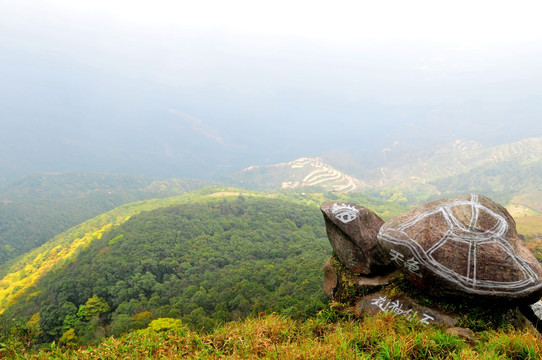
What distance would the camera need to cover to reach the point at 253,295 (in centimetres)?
2875

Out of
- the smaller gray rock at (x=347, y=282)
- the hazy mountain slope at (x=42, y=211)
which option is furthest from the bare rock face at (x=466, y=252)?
the hazy mountain slope at (x=42, y=211)

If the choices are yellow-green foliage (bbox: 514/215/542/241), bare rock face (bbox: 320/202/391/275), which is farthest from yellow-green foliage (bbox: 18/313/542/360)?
yellow-green foliage (bbox: 514/215/542/241)

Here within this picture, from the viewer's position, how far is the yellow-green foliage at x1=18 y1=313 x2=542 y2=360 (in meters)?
5.91

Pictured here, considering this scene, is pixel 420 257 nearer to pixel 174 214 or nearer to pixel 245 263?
pixel 245 263

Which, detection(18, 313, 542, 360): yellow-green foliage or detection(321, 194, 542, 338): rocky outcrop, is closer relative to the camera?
detection(18, 313, 542, 360): yellow-green foliage

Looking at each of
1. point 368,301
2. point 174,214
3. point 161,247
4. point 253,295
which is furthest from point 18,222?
point 368,301

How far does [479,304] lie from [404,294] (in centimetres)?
236

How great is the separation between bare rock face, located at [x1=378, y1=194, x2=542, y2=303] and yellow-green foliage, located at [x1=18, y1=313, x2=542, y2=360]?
1.75 m

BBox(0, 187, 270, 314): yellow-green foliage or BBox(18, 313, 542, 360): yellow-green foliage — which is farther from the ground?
BBox(18, 313, 542, 360): yellow-green foliage

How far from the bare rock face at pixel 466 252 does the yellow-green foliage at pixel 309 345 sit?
1.75 meters

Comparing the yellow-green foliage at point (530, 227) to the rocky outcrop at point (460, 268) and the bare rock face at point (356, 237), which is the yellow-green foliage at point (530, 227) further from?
the rocky outcrop at point (460, 268)

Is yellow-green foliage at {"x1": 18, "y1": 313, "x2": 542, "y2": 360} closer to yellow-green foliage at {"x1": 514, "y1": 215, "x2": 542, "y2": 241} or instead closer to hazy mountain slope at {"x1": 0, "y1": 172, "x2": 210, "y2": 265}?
yellow-green foliage at {"x1": 514, "y1": 215, "x2": 542, "y2": 241}

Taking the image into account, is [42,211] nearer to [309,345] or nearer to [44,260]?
[44,260]

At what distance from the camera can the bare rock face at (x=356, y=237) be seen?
12422 millimetres
